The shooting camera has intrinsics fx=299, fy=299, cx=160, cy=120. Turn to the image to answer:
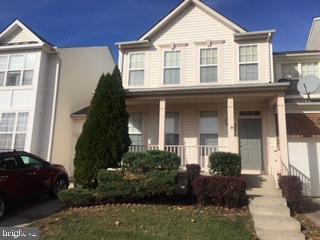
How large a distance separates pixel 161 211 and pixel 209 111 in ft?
20.6

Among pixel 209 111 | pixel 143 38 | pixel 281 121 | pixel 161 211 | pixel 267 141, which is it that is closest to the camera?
pixel 161 211

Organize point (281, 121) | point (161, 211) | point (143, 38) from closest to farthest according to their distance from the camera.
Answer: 1. point (161, 211)
2. point (281, 121)
3. point (143, 38)

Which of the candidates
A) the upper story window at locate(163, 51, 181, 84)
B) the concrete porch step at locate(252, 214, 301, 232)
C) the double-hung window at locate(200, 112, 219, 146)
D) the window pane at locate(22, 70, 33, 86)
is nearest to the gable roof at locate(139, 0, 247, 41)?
the upper story window at locate(163, 51, 181, 84)

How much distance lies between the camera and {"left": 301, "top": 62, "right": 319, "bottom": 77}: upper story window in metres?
14.2

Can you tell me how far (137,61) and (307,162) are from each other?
28.4 ft

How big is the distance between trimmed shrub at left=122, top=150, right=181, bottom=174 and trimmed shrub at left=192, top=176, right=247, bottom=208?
4.37 ft

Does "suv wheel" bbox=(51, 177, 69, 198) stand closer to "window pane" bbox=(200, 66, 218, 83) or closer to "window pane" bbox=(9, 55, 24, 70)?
"window pane" bbox=(200, 66, 218, 83)

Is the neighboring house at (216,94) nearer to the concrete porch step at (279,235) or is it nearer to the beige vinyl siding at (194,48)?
the beige vinyl siding at (194,48)

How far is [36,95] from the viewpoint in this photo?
47.9ft

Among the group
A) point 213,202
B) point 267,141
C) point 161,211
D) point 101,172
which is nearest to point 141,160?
point 101,172

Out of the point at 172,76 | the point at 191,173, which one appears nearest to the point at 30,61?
the point at 172,76

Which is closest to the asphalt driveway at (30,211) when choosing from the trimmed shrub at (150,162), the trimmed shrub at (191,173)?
the trimmed shrub at (150,162)

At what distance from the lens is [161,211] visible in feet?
27.3

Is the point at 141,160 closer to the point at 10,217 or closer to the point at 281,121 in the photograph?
the point at 10,217
